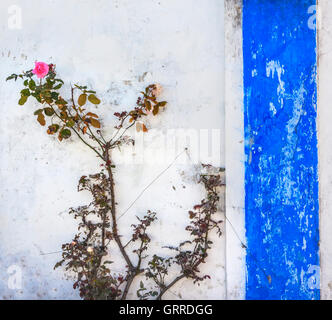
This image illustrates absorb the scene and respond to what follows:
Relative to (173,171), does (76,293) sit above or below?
below

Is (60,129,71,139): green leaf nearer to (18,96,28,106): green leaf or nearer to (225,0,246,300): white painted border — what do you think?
(18,96,28,106): green leaf

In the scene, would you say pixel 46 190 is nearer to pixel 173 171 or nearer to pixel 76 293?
pixel 76 293

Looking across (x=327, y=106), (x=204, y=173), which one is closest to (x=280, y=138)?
(x=327, y=106)

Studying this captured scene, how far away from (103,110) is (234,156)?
1.03 meters

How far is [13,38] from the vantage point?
2.96 meters

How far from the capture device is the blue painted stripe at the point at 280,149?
251 centimetres

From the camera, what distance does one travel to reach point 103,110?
2.87 m

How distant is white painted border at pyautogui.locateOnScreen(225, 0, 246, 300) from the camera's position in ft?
8.83

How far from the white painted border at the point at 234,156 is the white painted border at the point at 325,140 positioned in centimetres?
51

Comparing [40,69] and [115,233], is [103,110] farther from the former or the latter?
[115,233]

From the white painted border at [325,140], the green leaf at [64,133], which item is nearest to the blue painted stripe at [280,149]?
the white painted border at [325,140]

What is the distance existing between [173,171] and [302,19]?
136cm

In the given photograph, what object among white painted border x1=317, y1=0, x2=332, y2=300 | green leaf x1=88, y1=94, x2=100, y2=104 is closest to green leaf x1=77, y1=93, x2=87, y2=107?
green leaf x1=88, y1=94, x2=100, y2=104
